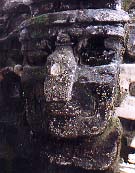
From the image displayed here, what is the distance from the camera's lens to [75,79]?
2924 mm

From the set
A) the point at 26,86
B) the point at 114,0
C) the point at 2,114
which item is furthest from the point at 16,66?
the point at 114,0

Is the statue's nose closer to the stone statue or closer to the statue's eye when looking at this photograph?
the stone statue

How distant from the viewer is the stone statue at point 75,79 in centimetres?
289

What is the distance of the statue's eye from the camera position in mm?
2979

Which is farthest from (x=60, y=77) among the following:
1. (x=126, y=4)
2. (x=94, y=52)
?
(x=126, y=4)

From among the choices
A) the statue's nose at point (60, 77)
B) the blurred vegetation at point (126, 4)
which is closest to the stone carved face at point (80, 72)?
the statue's nose at point (60, 77)

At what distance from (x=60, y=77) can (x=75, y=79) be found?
13 centimetres

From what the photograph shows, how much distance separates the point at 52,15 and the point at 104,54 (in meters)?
0.54

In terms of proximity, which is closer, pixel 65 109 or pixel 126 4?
pixel 65 109

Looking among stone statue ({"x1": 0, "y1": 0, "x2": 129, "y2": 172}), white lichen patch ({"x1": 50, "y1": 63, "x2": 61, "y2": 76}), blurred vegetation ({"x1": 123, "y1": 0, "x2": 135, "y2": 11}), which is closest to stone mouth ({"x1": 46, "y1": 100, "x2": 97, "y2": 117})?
stone statue ({"x1": 0, "y1": 0, "x2": 129, "y2": 172})

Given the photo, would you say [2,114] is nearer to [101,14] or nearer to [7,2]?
[7,2]

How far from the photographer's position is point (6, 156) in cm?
372

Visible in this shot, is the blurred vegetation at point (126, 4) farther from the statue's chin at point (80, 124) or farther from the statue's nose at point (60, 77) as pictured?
the statue's chin at point (80, 124)

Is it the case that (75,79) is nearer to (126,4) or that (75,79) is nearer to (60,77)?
(60,77)
